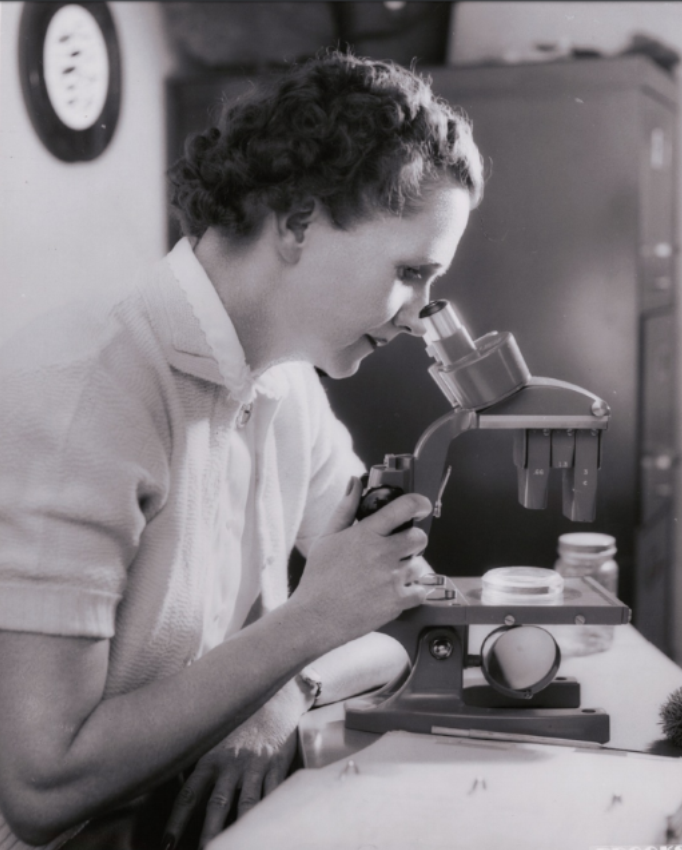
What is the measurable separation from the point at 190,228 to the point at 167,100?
68 cm

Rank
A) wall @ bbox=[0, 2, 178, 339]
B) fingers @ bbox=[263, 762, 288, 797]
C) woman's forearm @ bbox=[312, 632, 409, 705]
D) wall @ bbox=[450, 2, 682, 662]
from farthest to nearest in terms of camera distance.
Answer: wall @ bbox=[450, 2, 682, 662] → wall @ bbox=[0, 2, 178, 339] → woman's forearm @ bbox=[312, 632, 409, 705] → fingers @ bbox=[263, 762, 288, 797]

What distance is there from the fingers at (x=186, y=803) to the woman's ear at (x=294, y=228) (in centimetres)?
57

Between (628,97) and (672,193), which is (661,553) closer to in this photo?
(672,193)

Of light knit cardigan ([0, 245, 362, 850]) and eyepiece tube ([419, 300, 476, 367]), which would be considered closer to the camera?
light knit cardigan ([0, 245, 362, 850])

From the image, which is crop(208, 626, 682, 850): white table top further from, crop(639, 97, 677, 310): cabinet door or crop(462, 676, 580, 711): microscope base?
crop(639, 97, 677, 310): cabinet door

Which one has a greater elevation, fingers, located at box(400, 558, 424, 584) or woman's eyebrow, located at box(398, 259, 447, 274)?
woman's eyebrow, located at box(398, 259, 447, 274)

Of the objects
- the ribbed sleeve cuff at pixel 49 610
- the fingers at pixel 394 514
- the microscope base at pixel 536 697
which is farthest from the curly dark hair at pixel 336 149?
the microscope base at pixel 536 697

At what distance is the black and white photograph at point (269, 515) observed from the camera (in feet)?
2.57

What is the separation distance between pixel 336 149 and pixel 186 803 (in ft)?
2.32

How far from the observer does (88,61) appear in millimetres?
1341

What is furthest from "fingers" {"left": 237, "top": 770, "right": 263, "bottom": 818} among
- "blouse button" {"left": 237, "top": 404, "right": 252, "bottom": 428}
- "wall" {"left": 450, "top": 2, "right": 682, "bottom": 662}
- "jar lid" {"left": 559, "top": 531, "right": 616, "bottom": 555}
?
"wall" {"left": 450, "top": 2, "right": 682, "bottom": 662}

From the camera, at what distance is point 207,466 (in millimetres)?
974

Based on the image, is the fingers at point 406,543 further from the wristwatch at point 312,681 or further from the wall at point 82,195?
the wall at point 82,195

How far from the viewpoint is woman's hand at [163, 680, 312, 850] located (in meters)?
0.82
